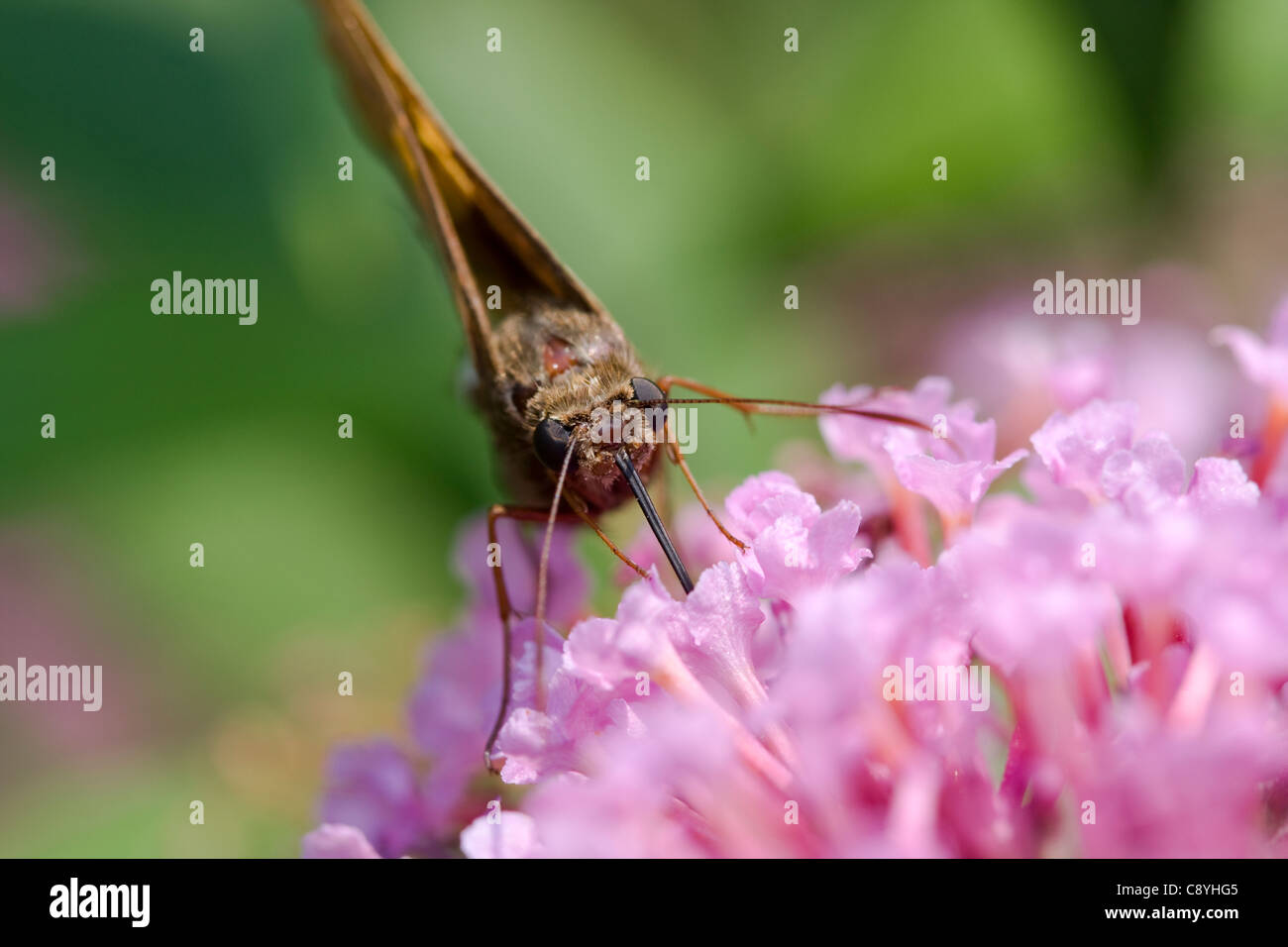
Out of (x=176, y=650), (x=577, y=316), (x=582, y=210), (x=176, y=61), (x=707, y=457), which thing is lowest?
(x=176, y=650)

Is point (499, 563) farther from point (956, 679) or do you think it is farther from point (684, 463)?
point (956, 679)

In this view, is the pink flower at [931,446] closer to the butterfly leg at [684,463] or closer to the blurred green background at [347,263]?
the butterfly leg at [684,463]

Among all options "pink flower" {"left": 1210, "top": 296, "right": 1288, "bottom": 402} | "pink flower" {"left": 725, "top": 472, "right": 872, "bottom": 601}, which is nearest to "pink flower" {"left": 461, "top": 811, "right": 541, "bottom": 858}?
"pink flower" {"left": 725, "top": 472, "right": 872, "bottom": 601}

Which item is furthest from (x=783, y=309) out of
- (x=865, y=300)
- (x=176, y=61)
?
(x=176, y=61)

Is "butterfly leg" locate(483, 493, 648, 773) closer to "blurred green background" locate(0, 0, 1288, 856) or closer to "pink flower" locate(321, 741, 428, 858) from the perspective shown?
"pink flower" locate(321, 741, 428, 858)

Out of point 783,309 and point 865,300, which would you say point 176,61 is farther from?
point 865,300

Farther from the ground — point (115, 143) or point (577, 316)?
point (115, 143)
